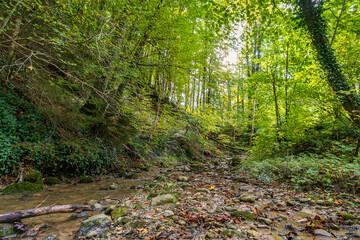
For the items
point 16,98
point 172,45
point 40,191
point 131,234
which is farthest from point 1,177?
point 172,45

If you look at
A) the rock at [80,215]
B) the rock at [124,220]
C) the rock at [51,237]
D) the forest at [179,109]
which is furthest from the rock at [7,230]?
the rock at [124,220]

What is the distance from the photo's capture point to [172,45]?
5.07m

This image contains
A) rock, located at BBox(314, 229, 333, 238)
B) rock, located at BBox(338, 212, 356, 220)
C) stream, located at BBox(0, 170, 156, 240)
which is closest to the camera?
rock, located at BBox(314, 229, 333, 238)

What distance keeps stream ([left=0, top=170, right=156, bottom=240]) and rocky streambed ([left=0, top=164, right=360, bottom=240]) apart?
0.44 ft

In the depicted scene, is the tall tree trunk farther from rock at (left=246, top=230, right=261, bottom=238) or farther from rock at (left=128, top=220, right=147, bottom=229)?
rock at (left=128, top=220, right=147, bottom=229)

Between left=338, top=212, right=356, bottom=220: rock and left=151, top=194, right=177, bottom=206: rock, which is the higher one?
left=338, top=212, right=356, bottom=220: rock

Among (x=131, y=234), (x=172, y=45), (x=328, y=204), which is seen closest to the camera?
(x=131, y=234)

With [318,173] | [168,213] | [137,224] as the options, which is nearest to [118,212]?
[137,224]

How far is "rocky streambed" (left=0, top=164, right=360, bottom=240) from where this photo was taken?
210 cm

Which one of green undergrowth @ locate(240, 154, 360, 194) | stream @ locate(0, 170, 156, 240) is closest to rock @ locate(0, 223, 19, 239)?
stream @ locate(0, 170, 156, 240)

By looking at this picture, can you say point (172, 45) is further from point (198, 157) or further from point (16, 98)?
point (198, 157)

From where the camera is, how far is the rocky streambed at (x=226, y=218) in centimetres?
210

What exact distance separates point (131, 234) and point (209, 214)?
1.24 meters

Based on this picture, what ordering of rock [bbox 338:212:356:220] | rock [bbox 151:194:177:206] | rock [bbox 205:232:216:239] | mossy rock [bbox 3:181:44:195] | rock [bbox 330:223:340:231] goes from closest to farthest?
1. rock [bbox 205:232:216:239]
2. rock [bbox 330:223:340:231]
3. rock [bbox 338:212:356:220]
4. rock [bbox 151:194:177:206]
5. mossy rock [bbox 3:181:44:195]
